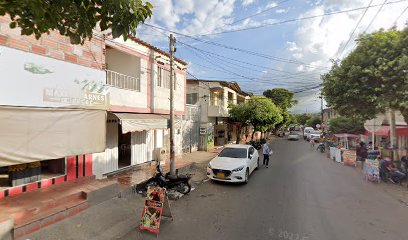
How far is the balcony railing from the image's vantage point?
391 inches

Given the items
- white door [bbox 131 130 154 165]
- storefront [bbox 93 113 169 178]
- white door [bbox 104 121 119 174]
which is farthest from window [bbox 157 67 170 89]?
white door [bbox 104 121 119 174]

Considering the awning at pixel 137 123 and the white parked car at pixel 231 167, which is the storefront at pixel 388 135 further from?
the awning at pixel 137 123

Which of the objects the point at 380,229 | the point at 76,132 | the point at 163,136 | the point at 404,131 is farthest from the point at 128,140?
the point at 404,131

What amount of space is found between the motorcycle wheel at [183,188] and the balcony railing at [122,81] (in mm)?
5054

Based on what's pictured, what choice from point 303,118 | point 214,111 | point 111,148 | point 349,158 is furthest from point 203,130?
point 303,118

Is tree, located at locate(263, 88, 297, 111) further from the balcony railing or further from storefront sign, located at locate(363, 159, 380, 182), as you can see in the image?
the balcony railing

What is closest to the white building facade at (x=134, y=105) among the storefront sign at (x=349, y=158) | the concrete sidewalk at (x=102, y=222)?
the concrete sidewalk at (x=102, y=222)

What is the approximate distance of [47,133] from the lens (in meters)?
5.85

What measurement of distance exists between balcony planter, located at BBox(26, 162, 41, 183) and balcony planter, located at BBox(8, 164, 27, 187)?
13 cm

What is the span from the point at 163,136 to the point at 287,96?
39.7m

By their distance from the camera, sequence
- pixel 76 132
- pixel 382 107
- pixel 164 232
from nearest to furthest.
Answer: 1. pixel 164 232
2. pixel 76 132
3. pixel 382 107

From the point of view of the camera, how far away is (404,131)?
15031 mm

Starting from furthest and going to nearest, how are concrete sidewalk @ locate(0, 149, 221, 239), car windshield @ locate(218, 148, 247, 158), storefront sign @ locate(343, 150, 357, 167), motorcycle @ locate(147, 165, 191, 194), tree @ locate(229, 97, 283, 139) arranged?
tree @ locate(229, 97, 283, 139) < storefront sign @ locate(343, 150, 357, 167) < car windshield @ locate(218, 148, 247, 158) < motorcycle @ locate(147, 165, 191, 194) < concrete sidewalk @ locate(0, 149, 221, 239)

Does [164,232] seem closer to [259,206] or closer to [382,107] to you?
[259,206]
